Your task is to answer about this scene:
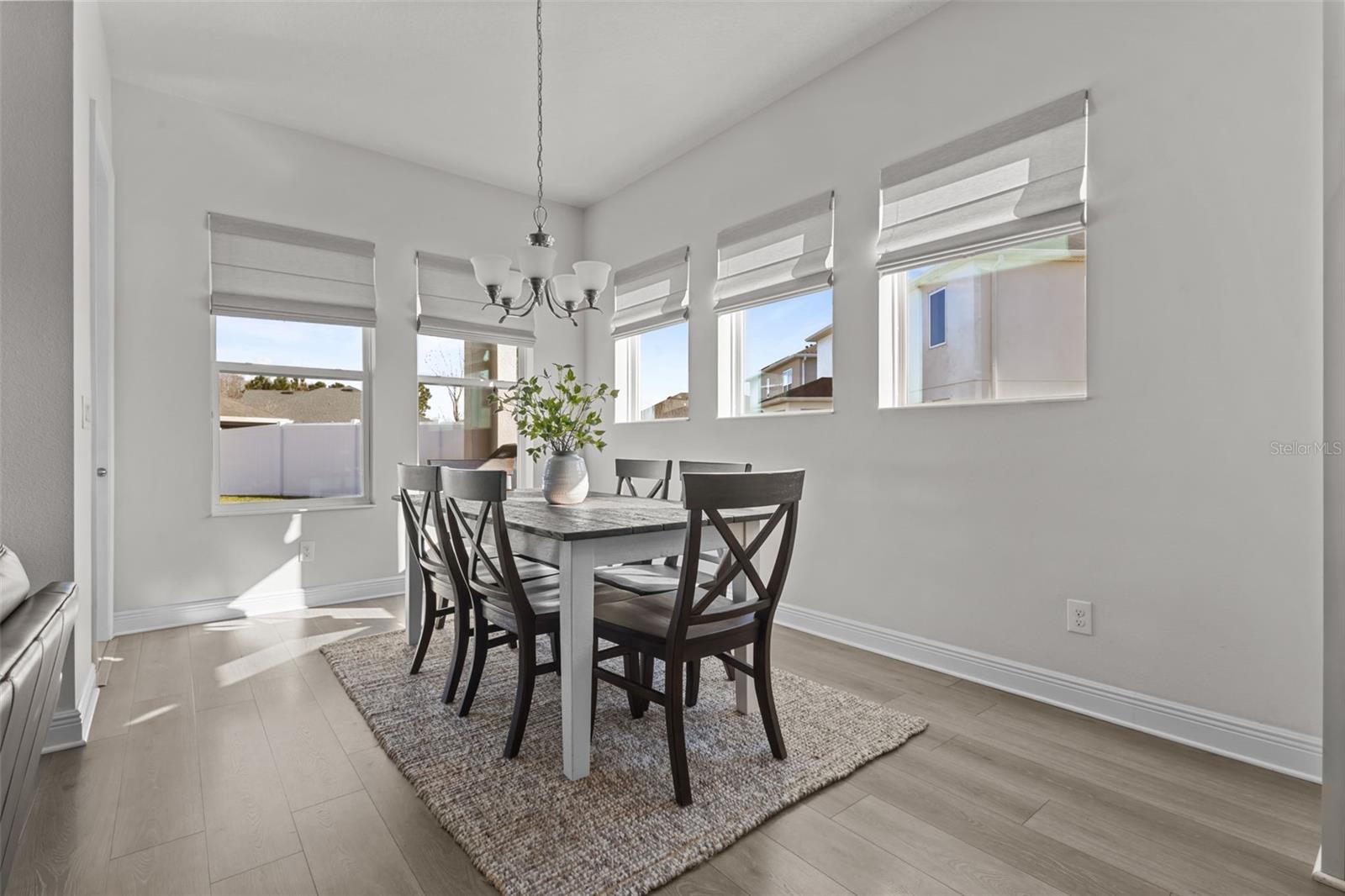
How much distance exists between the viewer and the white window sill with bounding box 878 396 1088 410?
2432 millimetres

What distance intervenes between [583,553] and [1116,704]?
1917 millimetres

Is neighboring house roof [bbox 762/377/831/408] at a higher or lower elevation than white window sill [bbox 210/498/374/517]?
higher

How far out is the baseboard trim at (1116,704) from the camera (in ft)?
6.38

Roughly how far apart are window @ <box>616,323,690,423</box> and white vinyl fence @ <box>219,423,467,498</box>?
69.2 inches

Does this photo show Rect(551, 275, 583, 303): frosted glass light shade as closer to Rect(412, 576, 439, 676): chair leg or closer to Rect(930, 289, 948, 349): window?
Rect(412, 576, 439, 676): chair leg

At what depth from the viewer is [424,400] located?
436 cm

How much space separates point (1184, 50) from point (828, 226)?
1435 millimetres

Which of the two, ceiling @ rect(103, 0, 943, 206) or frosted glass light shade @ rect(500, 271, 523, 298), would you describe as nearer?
frosted glass light shade @ rect(500, 271, 523, 298)

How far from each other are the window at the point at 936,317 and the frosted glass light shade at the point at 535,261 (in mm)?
1683

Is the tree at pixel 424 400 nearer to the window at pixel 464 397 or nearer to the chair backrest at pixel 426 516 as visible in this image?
the window at pixel 464 397

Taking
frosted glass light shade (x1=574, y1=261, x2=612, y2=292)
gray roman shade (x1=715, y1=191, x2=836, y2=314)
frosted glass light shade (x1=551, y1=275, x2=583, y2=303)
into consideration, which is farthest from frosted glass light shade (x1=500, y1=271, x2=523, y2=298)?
gray roman shade (x1=715, y1=191, x2=836, y2=314)

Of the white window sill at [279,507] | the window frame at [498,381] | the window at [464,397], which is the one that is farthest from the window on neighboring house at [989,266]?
the white window sill at [279,507]

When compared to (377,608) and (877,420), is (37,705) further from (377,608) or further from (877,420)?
(877,420)

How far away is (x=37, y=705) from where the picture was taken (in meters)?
1.30
